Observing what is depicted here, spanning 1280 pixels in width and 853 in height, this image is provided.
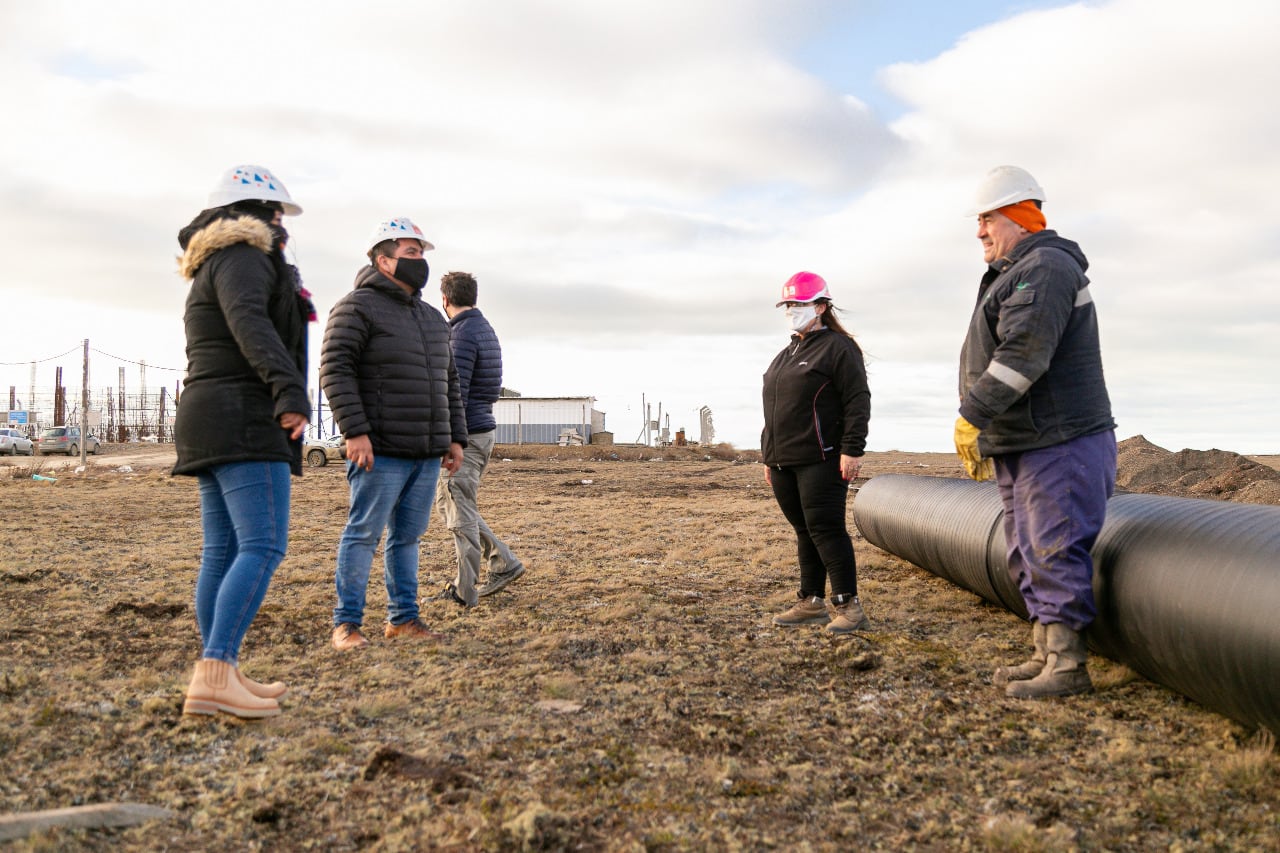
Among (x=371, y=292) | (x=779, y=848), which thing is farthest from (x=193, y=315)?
(x=779, y=848)

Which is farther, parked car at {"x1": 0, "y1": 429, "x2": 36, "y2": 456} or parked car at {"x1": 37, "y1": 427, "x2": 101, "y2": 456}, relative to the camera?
parked car at {"x1": 0, "y1": 429, "x2": 36, "y2": 456}

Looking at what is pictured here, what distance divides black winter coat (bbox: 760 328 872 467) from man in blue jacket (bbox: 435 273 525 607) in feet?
4.75

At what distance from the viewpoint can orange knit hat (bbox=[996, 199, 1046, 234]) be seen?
3.24 metres

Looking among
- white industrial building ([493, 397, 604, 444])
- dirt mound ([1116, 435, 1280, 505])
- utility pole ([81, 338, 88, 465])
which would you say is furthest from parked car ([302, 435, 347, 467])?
white industrial building ([493, 397, 604, 444])

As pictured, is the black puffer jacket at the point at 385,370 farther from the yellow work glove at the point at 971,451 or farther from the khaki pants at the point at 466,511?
the yellow work glove at the point at 971,451

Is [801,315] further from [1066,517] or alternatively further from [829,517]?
[1066,517]

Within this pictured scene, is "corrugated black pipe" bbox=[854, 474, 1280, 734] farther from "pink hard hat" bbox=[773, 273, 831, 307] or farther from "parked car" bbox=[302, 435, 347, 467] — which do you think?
"parked car" bbox=[302, 435, 347, 467]

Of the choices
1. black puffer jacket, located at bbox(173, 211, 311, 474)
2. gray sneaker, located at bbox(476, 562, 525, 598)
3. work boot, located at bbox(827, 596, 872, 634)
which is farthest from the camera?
gray sneaker, located at bbox(476, 562, 525, 598)

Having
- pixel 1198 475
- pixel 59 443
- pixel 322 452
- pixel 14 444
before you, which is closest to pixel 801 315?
pixel 1198 475

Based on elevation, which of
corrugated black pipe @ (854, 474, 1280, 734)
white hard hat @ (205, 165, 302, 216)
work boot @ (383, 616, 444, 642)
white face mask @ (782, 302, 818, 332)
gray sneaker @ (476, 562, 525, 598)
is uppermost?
white hard hat @ (205, 165, 302, 216)

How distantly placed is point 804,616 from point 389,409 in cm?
211

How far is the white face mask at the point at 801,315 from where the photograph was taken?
4203 millimetres

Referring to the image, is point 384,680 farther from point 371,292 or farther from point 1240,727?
point 1240,727

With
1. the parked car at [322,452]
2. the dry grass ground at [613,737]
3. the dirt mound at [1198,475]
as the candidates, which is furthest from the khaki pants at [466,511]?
the parked car at [322,452]
